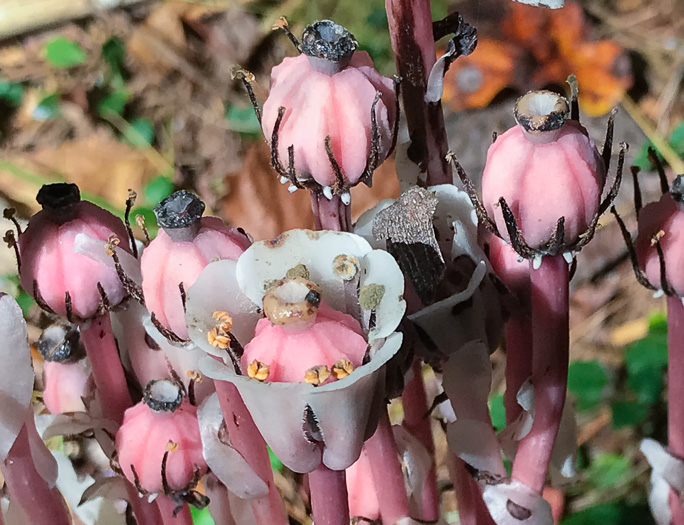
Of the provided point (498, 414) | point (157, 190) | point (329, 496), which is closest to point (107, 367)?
point (329, 496)

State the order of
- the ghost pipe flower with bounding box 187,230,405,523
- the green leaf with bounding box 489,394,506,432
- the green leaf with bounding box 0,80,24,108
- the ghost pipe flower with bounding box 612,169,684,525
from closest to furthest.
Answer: the ghost pipe flower with bounding box 187,230,405,523
the ghost pipe flower with bounding box 612,169,684,525
the green leaf with bounding box 489,394,506,432
the green leaf with bounding box 0,80,24,108

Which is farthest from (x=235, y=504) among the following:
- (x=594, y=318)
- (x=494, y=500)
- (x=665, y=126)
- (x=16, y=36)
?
(x=16, y=36)

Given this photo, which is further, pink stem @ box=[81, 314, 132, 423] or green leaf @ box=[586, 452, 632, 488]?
green leaf @ box=[586, 452, 632, 488]

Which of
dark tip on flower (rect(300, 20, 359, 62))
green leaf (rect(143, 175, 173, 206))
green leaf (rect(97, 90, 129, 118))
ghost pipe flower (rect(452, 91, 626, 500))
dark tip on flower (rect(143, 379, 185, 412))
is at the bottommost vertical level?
green leaf (rect(143, 175, 173, 206))

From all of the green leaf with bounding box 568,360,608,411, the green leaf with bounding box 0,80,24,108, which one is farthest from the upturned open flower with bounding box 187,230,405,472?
the green leaf with bounding box 0,80,24,108

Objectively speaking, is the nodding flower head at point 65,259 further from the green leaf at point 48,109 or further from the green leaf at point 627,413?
the green leaf at point 48,109

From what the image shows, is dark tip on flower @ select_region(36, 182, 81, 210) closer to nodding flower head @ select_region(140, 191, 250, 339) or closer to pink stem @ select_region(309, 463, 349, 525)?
nodding flower head @ select_region(140, 191, 250, 339)

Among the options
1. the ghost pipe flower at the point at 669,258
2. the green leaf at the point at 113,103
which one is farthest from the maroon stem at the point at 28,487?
the green leaf at the point at 113,103
